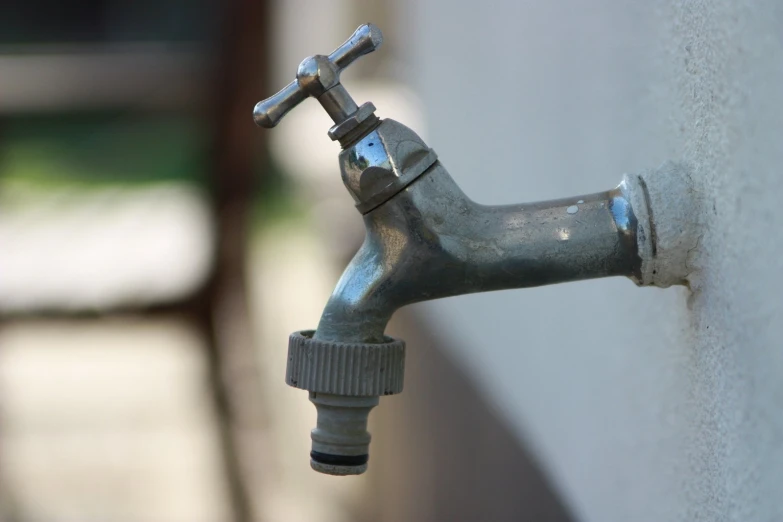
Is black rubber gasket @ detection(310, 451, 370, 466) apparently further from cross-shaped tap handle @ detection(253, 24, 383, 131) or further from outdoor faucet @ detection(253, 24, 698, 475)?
cross-shaped tap handle @ detection(253, 24, 383, 131)

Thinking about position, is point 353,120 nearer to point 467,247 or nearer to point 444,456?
point 467,247

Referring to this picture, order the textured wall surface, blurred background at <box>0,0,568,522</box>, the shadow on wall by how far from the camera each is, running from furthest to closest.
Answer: blurred background at <box>0,0,568,522</box>, the shadow on wall, the textured wall surface

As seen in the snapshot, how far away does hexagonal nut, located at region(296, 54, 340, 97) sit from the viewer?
1.30ft

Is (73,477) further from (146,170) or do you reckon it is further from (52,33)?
(52,33)

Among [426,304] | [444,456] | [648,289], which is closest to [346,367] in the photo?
[648,289]

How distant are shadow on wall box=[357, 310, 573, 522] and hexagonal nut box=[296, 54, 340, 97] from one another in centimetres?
41

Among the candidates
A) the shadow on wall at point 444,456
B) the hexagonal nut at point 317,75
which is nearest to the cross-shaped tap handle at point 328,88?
the hexagonal nut at point 317,75

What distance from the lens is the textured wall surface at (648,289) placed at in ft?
1.08

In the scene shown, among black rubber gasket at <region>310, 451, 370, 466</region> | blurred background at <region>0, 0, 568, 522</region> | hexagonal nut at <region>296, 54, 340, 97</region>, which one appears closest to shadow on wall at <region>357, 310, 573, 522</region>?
blurred background at <region>0, 0, 568, 522</region>

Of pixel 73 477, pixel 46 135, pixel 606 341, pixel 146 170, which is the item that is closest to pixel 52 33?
pixel 46 135

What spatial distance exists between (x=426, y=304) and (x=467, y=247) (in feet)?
3.67

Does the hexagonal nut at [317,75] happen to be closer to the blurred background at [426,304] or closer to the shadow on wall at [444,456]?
the blurred background at [426,304]

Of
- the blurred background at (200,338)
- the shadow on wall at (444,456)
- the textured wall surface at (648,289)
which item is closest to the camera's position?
the textured wall surface at (648,289)

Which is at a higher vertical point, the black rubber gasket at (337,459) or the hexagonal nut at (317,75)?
the hexagonal nut at (317,75)
